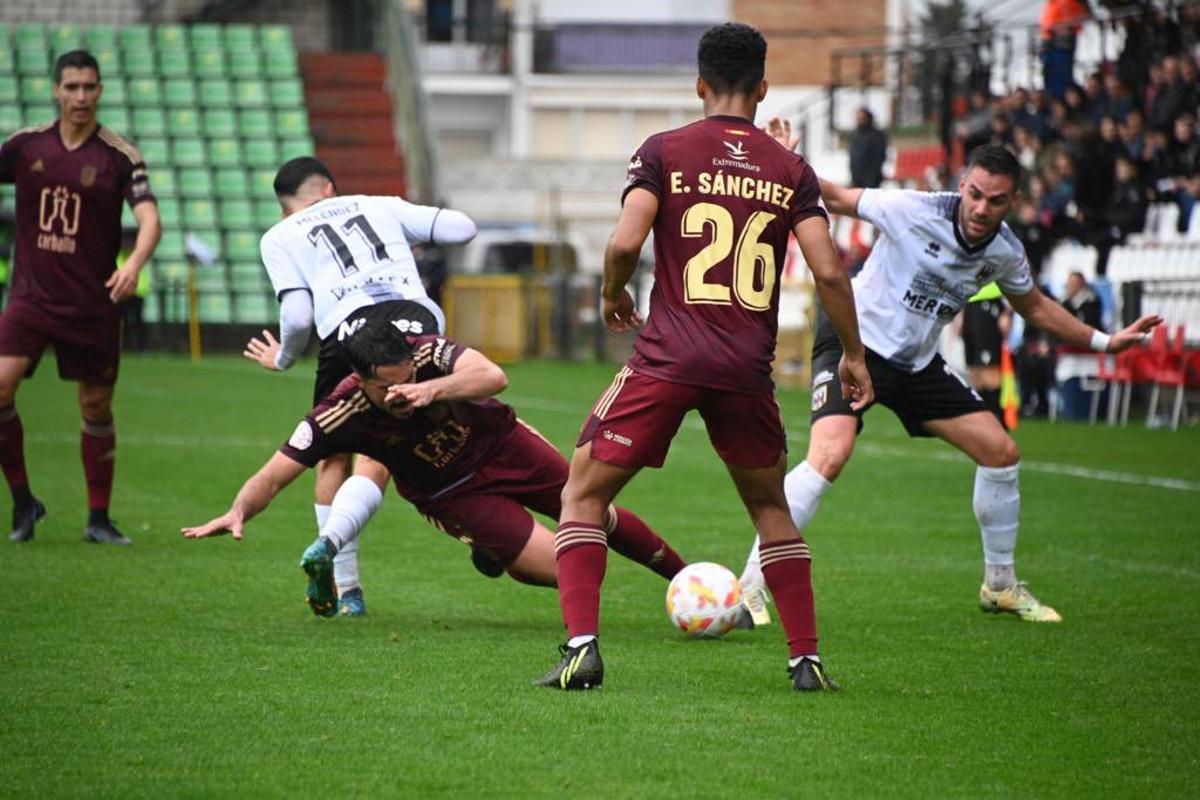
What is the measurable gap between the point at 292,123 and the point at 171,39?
344 cm

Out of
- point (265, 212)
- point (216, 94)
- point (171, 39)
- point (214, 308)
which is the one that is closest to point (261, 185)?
point (265, 212)

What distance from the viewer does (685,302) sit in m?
5.96

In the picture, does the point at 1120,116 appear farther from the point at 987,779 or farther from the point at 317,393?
the point at 987,779

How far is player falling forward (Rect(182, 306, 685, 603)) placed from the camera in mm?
6707

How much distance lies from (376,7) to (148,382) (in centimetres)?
1538

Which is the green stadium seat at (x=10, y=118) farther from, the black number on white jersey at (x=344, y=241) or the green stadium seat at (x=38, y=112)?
the black number on white jersey at (x=344, y=241)

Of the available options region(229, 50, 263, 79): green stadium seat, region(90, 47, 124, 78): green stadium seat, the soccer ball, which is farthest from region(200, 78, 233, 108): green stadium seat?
the soccer ball

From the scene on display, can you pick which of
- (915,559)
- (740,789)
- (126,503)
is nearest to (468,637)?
(740,789)

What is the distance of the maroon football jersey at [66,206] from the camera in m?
9.73

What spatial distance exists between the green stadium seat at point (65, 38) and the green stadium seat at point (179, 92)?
1663mm

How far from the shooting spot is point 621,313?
20.2 feet

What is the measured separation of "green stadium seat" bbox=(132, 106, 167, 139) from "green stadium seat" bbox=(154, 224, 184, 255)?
1.66 meters

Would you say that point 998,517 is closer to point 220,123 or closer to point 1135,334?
point 1135,334

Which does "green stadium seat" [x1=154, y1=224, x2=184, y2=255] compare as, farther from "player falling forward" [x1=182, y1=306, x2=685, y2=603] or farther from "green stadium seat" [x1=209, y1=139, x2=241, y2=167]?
"player falling forward" [x1=182, y1=306, x2=685, y2=603]
